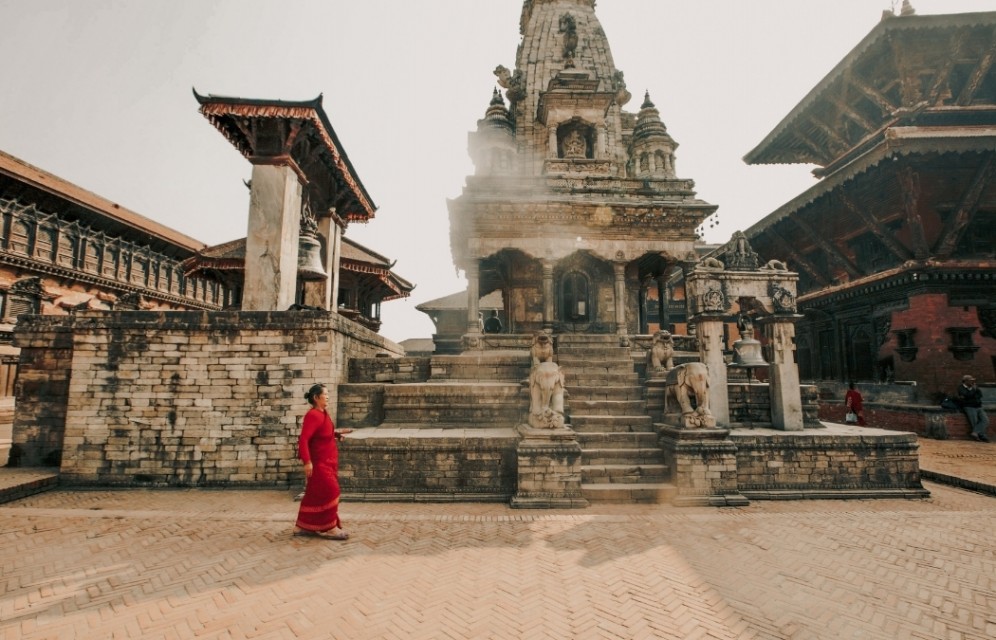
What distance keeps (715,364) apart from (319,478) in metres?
7.06

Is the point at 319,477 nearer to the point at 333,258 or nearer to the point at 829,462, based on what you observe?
the point at 829,462

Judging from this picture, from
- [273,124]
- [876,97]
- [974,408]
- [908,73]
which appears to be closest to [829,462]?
[974,408]

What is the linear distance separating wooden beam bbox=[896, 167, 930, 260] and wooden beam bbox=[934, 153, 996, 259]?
0.50 metres

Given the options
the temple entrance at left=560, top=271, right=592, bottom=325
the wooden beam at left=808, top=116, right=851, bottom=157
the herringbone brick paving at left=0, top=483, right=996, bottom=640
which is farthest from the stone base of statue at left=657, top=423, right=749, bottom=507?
the wooden beam at left=808, top=116, right=851, bottom=157

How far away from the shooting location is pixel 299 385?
7773mm

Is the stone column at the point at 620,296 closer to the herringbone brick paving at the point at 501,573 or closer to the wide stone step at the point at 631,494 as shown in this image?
the wide stone step at the point at 631,494

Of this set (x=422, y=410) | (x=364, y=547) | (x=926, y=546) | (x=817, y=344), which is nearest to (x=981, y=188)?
(x=817, y=344)

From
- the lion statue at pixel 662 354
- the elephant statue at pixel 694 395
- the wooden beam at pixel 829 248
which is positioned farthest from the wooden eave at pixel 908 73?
the elephant statue at pixel 694 395

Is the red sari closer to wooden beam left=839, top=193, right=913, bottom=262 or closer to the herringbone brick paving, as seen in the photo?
the herringbone brick paving

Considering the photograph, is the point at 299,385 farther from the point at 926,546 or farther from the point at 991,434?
the point at 991,434

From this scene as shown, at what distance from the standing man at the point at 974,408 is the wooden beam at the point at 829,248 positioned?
574 centimetres

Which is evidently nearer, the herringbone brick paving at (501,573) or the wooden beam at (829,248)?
the herringbone brick paving at (501,573)

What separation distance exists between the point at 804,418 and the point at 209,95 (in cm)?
1408

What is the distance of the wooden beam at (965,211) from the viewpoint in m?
13.7
